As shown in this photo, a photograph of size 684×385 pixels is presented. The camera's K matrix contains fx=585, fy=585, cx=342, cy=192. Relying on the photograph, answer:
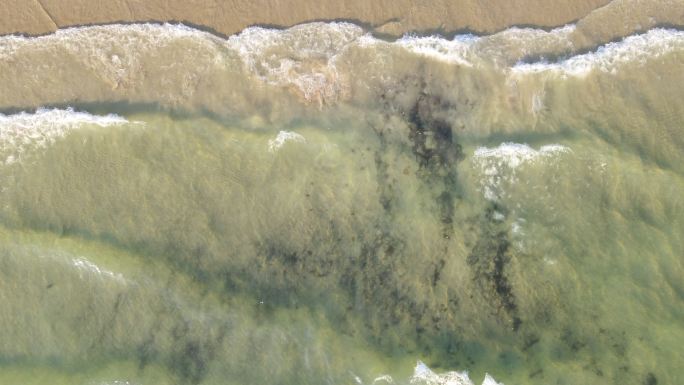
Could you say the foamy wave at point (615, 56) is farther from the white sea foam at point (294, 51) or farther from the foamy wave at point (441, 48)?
the foamy wave at point (441, 48)

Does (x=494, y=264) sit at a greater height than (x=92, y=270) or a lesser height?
lesser

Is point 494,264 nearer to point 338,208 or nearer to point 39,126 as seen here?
point 338,208

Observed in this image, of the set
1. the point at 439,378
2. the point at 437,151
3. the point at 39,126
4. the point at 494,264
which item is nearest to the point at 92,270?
the point at 39,126

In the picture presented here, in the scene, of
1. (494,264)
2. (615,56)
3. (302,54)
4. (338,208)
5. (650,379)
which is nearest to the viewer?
(650,379)

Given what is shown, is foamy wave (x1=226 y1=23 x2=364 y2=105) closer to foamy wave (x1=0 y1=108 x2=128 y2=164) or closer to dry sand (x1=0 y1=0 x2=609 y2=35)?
dry sand (x1=0 y1=0 x2=609 y2=35)

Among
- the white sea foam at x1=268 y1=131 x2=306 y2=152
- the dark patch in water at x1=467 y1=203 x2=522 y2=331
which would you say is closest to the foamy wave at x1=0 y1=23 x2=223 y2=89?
the white sea foam at x1=268 y1=131 x2=306 y2=152

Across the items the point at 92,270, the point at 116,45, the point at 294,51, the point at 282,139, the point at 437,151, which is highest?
the point at 116,45

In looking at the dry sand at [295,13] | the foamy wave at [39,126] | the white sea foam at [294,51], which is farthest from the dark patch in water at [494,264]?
the foamy wave at [39,126]
